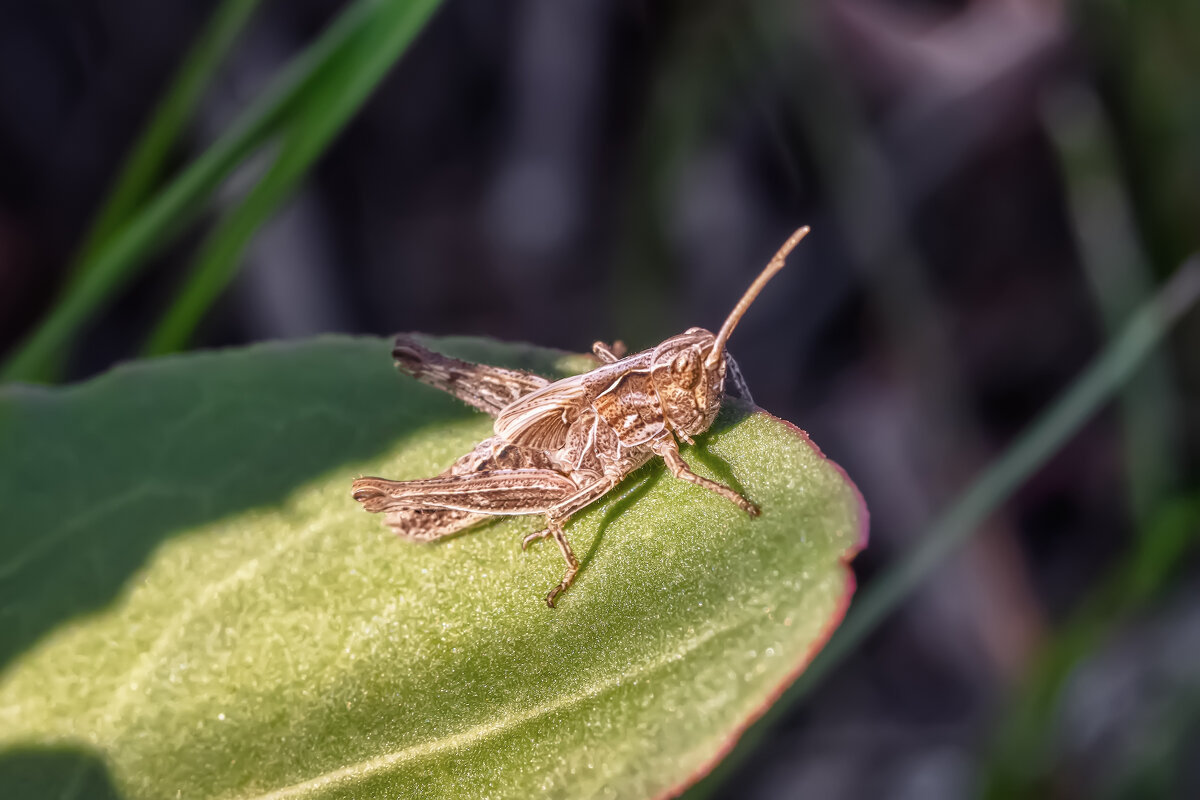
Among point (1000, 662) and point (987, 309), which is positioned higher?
point (987, 309)

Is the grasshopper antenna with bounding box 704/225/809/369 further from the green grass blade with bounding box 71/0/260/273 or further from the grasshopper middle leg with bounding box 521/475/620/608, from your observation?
the green grass blade with bounding box 71/0/260/273

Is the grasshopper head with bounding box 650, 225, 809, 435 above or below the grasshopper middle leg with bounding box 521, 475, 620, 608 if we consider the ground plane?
above

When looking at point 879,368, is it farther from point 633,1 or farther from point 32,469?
point 32,469

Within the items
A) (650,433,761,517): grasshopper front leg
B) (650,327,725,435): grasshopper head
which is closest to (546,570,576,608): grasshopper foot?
(650,433,761,517): grasshopper front leg

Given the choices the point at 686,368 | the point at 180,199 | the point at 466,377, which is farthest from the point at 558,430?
the point at 180,199

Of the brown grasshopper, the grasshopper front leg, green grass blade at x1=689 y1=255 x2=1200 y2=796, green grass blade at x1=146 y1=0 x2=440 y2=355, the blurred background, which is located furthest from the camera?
the blurred background

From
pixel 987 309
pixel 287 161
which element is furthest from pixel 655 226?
pixel 287 161

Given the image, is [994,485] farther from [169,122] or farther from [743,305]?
[169,122]

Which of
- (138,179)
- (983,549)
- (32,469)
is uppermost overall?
(138,179)
